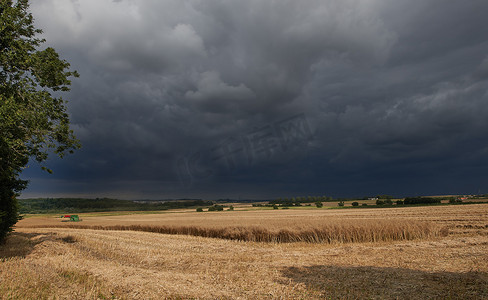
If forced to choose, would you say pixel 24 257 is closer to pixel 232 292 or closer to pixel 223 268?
pixel 223 268

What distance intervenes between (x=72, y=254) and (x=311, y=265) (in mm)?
12583

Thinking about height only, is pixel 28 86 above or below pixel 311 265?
above

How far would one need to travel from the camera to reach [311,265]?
1214cm

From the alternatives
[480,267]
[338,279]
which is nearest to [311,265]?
[338,279]

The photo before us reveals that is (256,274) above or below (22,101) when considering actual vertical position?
below

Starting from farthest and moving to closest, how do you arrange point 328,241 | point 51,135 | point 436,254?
point 328,241 → point 51,135 → point 436,254

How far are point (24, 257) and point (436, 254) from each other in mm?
20213

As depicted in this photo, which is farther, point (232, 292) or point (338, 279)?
point (338, 279)

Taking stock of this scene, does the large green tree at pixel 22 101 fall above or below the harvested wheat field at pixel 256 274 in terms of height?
above

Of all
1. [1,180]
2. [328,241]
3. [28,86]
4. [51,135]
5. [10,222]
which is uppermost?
[28,86]

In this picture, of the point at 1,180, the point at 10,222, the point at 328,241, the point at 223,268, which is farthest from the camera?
the point at 328,241

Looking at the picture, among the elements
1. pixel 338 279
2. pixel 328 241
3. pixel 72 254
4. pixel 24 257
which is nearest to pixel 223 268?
pixel 338 279

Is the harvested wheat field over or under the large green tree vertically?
under

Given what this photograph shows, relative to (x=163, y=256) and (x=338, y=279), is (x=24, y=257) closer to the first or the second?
(x=163, y=256)
